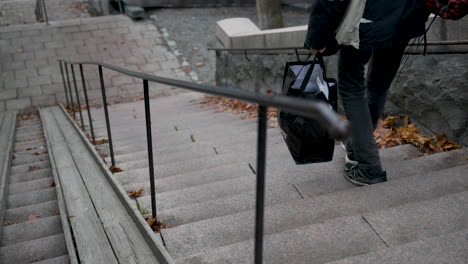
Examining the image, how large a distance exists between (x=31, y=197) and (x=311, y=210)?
2.13m

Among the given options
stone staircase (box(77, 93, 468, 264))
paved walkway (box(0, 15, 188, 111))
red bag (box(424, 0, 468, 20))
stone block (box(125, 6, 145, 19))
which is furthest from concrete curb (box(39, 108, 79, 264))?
stone block (box(125, 6, 145, 19))

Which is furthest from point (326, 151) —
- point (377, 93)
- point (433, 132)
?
point (433, 132)

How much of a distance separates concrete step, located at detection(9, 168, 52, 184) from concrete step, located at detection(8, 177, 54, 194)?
18 cm

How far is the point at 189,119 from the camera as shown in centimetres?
590

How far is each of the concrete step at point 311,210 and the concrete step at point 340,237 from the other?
0.09m

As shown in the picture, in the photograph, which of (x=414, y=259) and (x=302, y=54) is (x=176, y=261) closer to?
(x=414, y=259)

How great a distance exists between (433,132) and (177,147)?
7.67 feet

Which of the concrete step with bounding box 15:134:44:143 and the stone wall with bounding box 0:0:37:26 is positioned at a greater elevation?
the stone wall with bounding box 0:0:37:26

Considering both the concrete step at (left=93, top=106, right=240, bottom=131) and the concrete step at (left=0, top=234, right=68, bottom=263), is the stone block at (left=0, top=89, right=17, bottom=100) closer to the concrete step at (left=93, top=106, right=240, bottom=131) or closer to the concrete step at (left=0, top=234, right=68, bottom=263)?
the concrete step at (left=93, top=106, right=240, bottom=131)

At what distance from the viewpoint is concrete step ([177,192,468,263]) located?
1.62m

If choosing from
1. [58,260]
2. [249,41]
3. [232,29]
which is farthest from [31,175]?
[232,29]

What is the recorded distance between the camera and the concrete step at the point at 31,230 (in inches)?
91.7

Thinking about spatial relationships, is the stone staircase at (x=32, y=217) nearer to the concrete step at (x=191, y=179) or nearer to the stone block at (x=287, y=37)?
the concrete step at (x=191, y=179)

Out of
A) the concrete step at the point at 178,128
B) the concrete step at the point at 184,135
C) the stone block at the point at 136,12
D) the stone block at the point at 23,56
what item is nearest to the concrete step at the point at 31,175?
the concrete step at the point at 184,135
